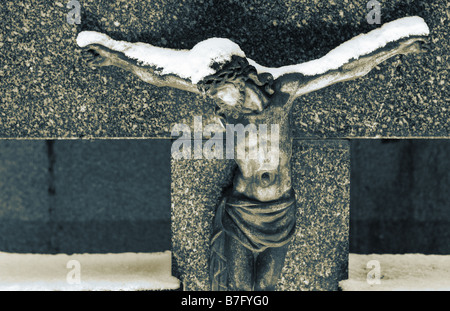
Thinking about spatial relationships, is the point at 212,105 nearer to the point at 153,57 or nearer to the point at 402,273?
the point at 153,57

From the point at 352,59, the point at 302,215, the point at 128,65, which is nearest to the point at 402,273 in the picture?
the point at 302,215

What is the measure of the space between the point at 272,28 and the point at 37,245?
1885 millimetres

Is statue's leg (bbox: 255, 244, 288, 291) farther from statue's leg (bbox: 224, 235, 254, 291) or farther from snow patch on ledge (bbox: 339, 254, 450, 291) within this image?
snow patch on ledge (bbox: 339, 254, 450, 291)

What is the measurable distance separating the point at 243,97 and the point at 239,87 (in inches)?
1.8

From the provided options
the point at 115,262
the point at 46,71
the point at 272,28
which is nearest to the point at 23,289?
the point at 115,262

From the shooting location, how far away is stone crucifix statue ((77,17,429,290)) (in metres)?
1.68

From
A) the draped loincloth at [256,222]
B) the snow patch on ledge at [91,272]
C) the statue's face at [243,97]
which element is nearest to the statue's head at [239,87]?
the statue's face at [243,97]

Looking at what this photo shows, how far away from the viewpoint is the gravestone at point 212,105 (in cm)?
189

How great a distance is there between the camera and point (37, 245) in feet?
8.86

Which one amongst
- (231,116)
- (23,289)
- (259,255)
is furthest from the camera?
(23,289)

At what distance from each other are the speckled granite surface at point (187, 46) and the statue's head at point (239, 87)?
0.27 m

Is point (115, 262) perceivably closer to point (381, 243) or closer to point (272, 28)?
point (272, 28)

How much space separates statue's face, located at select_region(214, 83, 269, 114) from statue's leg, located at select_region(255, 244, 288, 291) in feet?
1.94

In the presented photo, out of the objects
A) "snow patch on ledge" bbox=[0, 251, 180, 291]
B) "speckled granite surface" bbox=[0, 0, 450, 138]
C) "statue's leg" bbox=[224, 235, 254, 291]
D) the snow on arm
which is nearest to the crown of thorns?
the snow on arm
